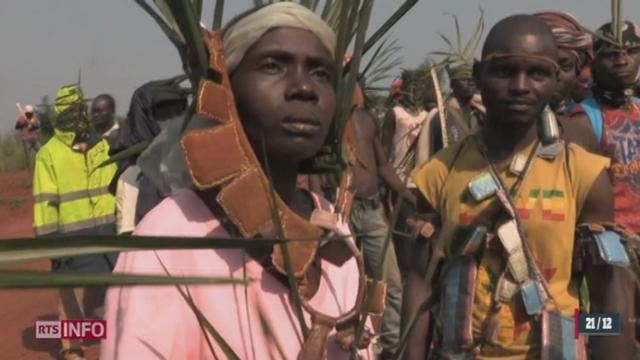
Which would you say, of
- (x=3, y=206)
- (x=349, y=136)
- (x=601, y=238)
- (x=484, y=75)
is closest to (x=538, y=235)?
(x=601, y=238)

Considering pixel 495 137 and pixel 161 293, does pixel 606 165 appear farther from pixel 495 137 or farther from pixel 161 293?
pixel 161 293

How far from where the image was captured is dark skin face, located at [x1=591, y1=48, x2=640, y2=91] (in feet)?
15.9

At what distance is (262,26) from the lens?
204cm

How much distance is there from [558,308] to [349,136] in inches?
45.7

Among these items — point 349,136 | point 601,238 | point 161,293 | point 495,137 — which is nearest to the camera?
point 161,293

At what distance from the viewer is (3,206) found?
979 inches

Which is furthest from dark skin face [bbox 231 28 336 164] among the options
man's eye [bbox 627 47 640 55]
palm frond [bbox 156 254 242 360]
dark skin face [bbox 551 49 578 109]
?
man's eye [bbox 627 47 640 55]

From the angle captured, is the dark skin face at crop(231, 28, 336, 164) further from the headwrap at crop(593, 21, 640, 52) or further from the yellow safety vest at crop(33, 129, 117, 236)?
the yellow safety vest at crop(33, 129, 117, 236)

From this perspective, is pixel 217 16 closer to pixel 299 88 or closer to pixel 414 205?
pixel 299 88

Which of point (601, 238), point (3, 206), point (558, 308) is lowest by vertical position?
point (3, 206)

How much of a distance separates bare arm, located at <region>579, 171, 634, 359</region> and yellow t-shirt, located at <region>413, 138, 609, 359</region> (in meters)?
0.03

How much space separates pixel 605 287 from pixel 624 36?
79.6 inches

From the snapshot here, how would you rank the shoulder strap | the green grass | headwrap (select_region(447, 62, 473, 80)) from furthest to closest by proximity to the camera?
1. the green grass
2. headwrap (select_region(447, 62, 473, 80))
3. the shoulder strap

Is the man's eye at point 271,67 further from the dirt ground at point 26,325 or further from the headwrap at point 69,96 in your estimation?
the dirt ground at point 26,325
